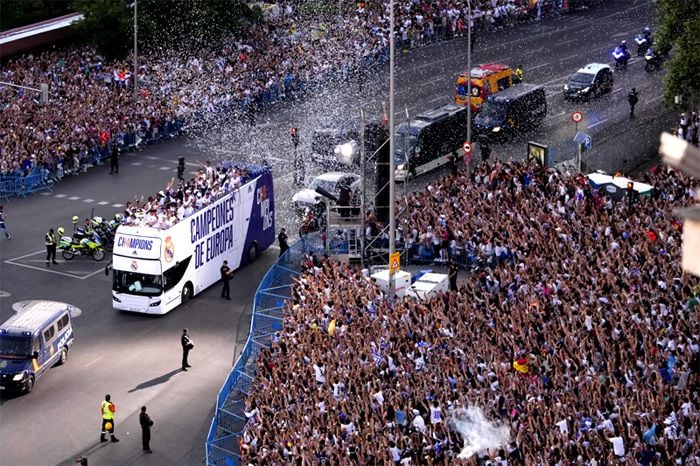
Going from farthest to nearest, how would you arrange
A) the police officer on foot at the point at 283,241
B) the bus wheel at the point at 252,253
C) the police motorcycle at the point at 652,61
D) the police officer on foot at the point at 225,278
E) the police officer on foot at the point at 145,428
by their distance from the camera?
1. the police motorcycle at the point at 652,61
2. the bus wheel at the point at 252,253
3. the police officer on foot at the point at 283,241
4. the police officer on foot at the point at 225,278
5. the police officer on foot at the point at 145,428

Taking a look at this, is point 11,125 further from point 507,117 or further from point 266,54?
point 507,117

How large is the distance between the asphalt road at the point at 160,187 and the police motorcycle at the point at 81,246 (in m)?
0.47

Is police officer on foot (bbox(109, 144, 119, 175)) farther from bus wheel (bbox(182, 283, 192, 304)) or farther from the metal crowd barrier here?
the metal crowd barrier

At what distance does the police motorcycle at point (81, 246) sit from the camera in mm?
43438

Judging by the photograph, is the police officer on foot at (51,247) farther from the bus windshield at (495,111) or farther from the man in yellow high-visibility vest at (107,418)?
the bus windshield at (495,111)

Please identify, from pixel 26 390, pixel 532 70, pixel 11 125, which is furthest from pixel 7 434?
pixel 532 70

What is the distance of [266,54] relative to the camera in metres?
65.5

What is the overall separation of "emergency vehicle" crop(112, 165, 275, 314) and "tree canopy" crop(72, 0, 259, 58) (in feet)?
79.6

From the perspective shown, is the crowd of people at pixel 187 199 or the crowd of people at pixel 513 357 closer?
the crowd of people at pixel 513 357

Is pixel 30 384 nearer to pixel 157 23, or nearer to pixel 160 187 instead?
pixel 160 187

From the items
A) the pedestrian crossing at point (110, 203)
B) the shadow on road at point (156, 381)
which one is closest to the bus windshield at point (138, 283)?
the shadow on road at point (156, 381)

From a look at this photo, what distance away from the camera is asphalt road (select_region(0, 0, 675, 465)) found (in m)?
30.7

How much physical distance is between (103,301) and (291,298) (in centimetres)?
707

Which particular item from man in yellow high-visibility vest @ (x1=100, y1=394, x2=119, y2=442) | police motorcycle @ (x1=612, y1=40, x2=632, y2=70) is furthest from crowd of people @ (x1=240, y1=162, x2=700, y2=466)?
police motorcycle @ (x1=612, y1=40, x2=632, y2=70)
